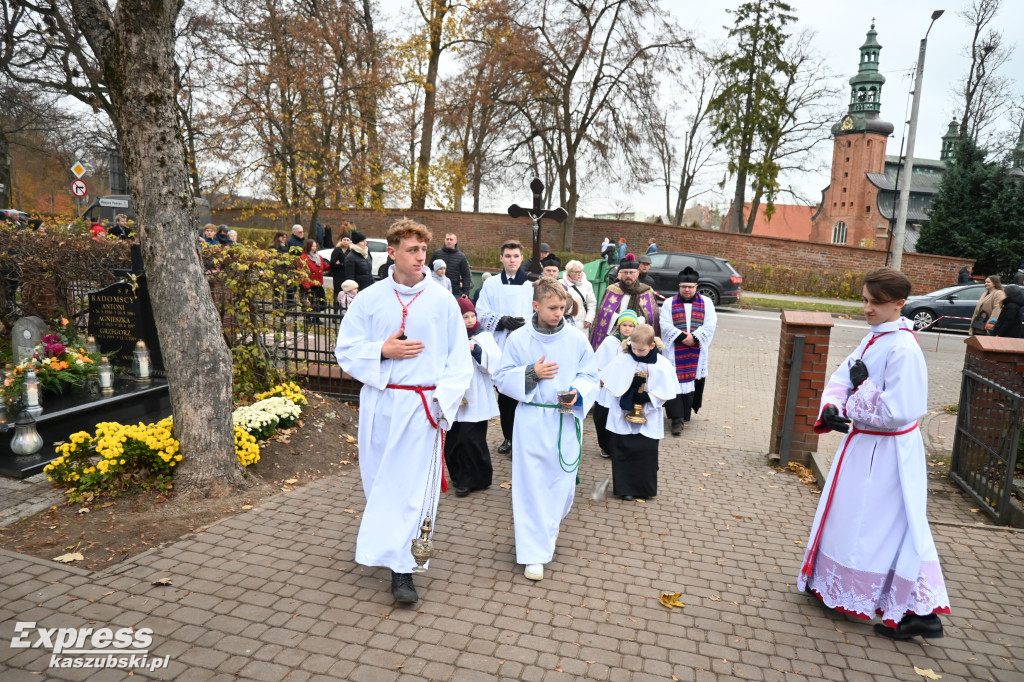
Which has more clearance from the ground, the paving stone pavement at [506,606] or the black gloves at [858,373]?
the black gloves at [858,373]

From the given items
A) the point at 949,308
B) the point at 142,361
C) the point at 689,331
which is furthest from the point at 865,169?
the point at 142,361

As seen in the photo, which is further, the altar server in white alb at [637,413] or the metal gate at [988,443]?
the altar server in white alb at [637,413]

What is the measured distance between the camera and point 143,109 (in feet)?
16.4

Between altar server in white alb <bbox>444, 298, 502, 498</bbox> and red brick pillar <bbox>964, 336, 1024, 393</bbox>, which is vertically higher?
red brick pillar <bbox>964, 336, 1024, 393</bbox>

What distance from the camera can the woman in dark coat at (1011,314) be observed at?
10.7 metres

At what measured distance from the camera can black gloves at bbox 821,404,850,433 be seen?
4.00 m

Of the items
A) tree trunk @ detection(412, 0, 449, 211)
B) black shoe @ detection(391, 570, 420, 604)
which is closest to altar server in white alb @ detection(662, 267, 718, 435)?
black shoe @ detection(391, 570, 420, 604)

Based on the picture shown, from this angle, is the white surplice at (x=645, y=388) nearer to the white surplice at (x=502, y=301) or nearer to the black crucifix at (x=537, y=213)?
the white surplice at (x=502, y=301)

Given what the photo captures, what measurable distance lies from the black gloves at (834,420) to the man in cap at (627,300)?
11.7 feet

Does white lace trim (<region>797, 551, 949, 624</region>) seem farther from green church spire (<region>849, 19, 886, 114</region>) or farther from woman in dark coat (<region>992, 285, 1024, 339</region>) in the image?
green church spire (<region>849, 19, 886, 114</region>)

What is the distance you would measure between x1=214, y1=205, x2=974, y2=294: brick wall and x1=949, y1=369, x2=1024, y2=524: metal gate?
20.8 meters

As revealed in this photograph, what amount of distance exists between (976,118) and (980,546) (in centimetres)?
3985

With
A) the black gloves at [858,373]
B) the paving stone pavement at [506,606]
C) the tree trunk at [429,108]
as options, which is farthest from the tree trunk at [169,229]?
the tree trunk at [429,108]

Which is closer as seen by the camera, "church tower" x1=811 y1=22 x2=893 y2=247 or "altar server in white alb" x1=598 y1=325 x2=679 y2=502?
"altar server in white alb" x1=598 y1=325 x2=679 y2=502
